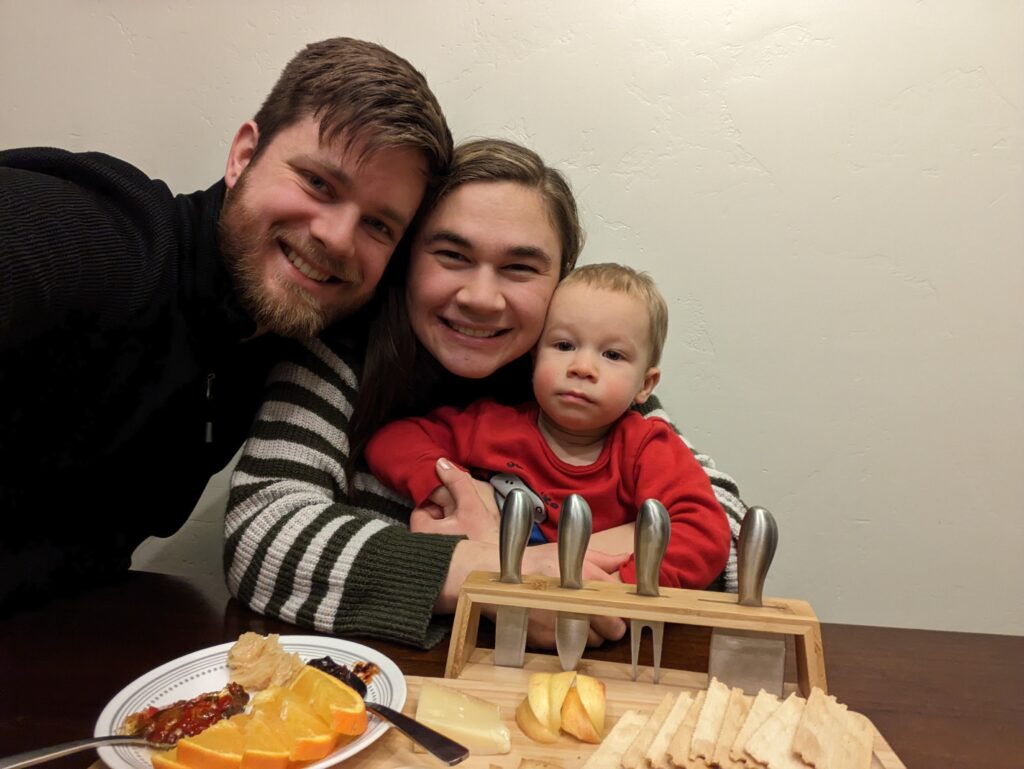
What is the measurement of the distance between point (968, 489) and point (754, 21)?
95cm

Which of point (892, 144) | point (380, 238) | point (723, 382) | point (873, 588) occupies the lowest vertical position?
point (873, 588)

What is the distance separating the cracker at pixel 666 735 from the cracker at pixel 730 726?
33mm

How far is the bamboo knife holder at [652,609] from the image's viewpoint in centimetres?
63

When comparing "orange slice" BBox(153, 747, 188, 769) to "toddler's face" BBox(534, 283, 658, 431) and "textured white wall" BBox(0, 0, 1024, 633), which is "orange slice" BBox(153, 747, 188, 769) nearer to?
"toddler's face" BBox(534, 283, 658, 431)

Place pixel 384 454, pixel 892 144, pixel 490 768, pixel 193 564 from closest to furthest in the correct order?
pixel 490 768 < pixel 384 454 < pixel 892 144 < pixel 193 564

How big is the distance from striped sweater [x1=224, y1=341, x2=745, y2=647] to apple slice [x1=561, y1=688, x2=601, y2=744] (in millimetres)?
232

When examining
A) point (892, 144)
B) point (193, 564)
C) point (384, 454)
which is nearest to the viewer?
point (384, 454)

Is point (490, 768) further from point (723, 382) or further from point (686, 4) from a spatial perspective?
point (686, 4)

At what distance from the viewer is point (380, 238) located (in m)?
1.06

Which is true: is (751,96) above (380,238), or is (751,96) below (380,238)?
above

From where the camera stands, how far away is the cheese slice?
563 millimetres

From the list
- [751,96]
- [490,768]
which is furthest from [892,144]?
[490,768]

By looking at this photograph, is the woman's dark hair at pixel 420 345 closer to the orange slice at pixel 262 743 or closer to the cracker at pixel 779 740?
the orange slice at pixel 262 743

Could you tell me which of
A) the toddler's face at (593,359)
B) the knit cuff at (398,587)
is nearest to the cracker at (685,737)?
the knit cuff at (398,587)
